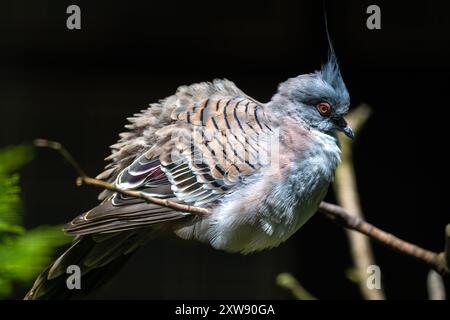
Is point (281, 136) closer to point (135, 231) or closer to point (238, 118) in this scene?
point (238, 118)

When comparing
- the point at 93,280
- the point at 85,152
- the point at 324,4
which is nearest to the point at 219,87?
the point at 324,4

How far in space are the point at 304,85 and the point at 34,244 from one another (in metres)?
0.85

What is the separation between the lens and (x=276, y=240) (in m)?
1.77

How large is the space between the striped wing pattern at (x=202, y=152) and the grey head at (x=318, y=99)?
0.08m

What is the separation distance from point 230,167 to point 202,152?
0.09 metres

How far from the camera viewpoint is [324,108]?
5.68 feet

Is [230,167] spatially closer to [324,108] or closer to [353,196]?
[324,108]

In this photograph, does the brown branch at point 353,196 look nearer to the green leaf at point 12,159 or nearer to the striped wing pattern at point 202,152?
the striped wing pattern at point 202,152

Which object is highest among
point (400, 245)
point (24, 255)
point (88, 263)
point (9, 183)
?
point (9, 183)

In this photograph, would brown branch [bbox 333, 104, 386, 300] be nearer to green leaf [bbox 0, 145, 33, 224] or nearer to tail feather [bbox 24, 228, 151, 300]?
tail feather [bbox 24, 228, 151, 300]

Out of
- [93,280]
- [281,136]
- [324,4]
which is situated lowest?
[93,280]

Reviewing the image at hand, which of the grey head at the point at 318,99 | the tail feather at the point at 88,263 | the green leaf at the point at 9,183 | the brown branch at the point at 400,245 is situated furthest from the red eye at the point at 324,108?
the green leaf at the point at 9,183

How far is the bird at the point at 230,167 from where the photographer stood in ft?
5.68

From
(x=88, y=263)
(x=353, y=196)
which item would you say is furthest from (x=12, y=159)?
(x=353, y=196)
